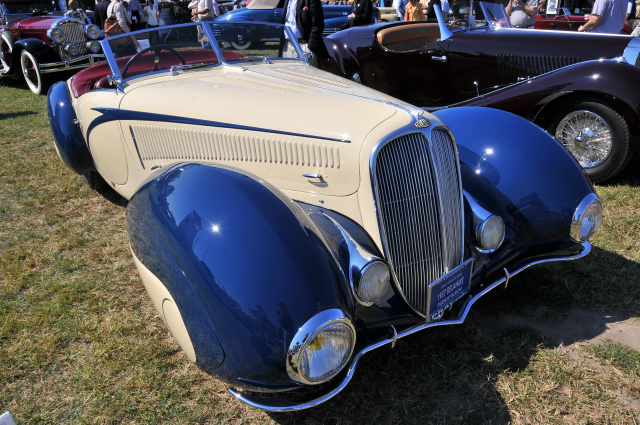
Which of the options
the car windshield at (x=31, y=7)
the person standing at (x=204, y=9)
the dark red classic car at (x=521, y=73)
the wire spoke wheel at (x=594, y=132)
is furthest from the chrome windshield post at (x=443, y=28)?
the car windshield at (x=31, y=7)

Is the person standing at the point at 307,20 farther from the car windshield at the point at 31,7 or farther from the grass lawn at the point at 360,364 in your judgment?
the car windshield at the point at 31,7

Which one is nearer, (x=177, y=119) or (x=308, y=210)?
(x=308, y=210)

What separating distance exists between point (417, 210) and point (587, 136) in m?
3.23

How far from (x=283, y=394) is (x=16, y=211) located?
12.8ft

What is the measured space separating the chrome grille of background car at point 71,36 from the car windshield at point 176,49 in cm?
763

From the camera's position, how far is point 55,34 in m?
10.1

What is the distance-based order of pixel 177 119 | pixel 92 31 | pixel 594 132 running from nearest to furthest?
1. pixel 177 119
2. pixel 594 132
3. pixel 92 31

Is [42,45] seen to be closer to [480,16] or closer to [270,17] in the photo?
[270,17]

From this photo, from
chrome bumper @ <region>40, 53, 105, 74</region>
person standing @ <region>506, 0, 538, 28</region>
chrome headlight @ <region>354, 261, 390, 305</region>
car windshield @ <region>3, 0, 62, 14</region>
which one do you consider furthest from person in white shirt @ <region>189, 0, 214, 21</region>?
chrome headlight @ <region>354, 261, 390, 305</region>

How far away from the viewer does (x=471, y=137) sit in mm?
3223

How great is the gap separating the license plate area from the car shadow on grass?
1.24 feet

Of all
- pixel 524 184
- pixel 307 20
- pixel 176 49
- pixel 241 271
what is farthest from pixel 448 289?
pixel 307 20

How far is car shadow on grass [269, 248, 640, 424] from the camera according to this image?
7.77 feet

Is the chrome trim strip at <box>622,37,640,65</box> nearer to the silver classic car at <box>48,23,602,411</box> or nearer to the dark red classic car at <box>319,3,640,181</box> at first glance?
the dark red classic car at <box>319,3,640,181</box>
